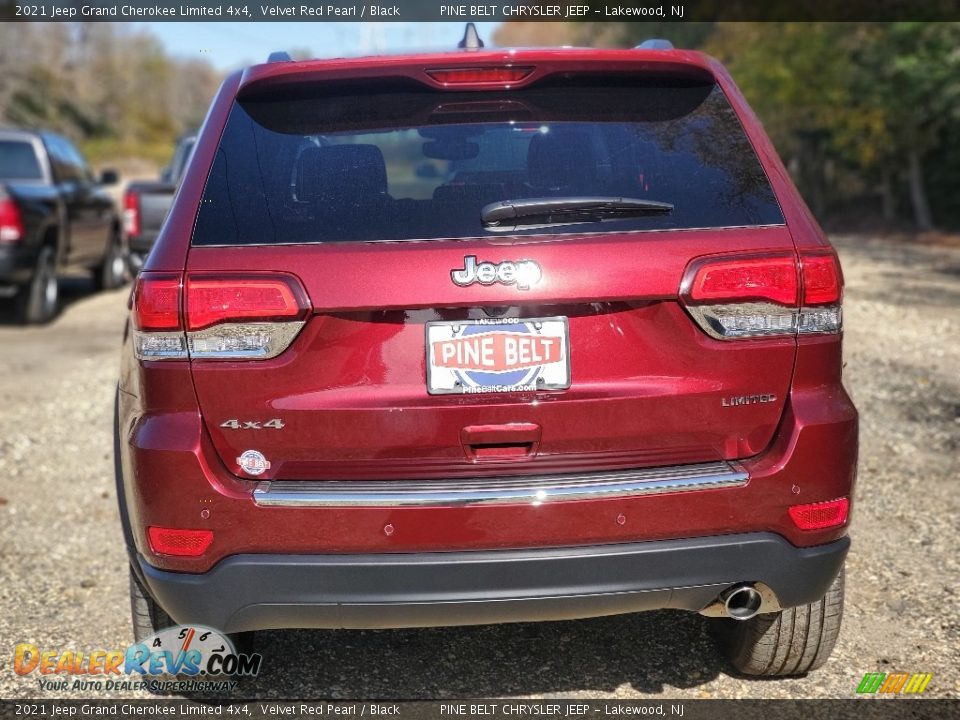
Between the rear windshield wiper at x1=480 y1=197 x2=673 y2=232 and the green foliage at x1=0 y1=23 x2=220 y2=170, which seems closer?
the rear windshield wiper at x1=480 y1=197 x2=673 y2=232

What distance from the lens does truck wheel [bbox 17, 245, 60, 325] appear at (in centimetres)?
1091

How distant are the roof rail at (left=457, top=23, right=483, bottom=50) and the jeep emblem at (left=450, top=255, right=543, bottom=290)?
0.91 meters

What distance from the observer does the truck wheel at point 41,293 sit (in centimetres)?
1091

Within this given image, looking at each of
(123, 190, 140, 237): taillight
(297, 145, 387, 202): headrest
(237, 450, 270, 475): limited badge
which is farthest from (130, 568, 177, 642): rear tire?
(123, 190, 140, 237): taillight

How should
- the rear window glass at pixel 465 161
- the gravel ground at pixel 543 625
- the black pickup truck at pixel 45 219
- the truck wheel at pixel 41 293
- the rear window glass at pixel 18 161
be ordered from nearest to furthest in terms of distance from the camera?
the rear window glass at pixel 465 161
the gravel ground at pixel 543 625
the black pickup truck at pixel 45 219
the truck wheel at pixel 41 293
the rear window glass at pixel 18 161

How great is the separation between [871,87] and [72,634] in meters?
19.3

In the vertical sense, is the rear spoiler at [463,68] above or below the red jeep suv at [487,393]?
above

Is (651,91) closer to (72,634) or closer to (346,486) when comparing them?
(346,486)

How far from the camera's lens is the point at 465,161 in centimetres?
287

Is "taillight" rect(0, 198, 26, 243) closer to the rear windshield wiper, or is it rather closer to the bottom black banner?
the bottom black banner

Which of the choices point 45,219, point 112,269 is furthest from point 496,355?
point 112,269

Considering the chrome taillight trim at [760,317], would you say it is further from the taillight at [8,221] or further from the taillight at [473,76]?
the taillight at [8,221]

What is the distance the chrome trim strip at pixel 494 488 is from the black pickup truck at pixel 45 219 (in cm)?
855

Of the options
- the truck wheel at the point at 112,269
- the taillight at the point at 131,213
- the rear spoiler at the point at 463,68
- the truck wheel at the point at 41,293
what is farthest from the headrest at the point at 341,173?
the truck wheel at the point at 112,269
